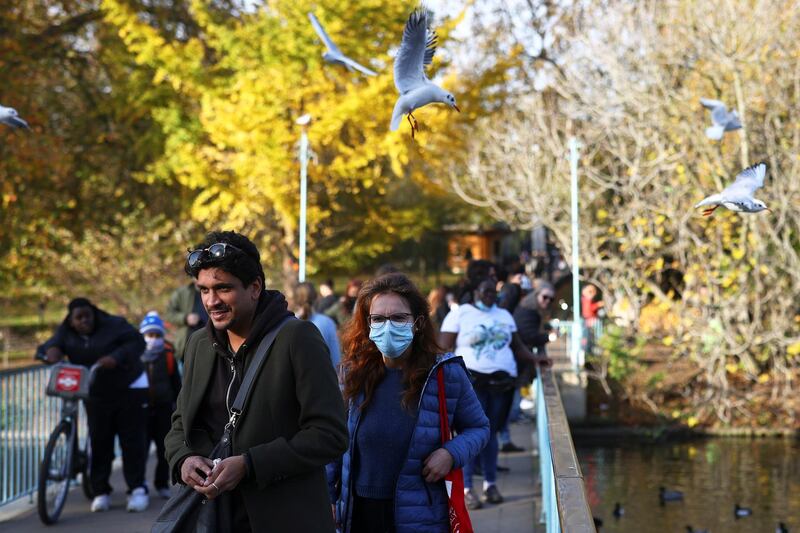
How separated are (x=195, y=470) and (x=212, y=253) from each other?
2.31 ft

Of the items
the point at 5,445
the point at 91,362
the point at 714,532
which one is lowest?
the point at 714,532

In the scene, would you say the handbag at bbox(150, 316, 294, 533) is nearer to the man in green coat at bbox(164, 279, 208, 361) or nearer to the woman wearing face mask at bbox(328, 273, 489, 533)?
the woman wearing face mask at bbox(328, 273, 489, 533)

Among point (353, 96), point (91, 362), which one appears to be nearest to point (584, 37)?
point (353, 96)

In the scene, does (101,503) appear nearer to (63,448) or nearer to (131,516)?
(131,516)

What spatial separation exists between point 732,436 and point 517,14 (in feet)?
58.5

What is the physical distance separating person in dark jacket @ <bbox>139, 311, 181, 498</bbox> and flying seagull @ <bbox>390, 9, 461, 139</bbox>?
4.94m

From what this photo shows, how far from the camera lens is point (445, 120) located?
23828mm

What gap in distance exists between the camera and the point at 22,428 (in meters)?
10.8

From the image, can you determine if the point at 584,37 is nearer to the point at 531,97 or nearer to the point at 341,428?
the point at 531,97

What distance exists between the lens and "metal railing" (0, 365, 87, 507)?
10.4 meters

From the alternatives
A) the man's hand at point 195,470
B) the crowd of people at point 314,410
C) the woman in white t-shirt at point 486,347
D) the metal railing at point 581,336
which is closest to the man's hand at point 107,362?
the woman in white t-shirt at point 486,347

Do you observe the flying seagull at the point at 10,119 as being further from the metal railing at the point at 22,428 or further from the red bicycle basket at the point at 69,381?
the metal railing at the point at 22,428

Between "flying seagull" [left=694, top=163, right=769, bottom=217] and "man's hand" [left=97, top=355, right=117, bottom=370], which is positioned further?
"man's hand" [left=97, top=355, right=117, bottom=370]

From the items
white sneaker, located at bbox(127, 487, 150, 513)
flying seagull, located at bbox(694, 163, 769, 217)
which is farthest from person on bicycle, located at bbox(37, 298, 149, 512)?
flying seagull, located at bbox(694, 163, 769, 217)
